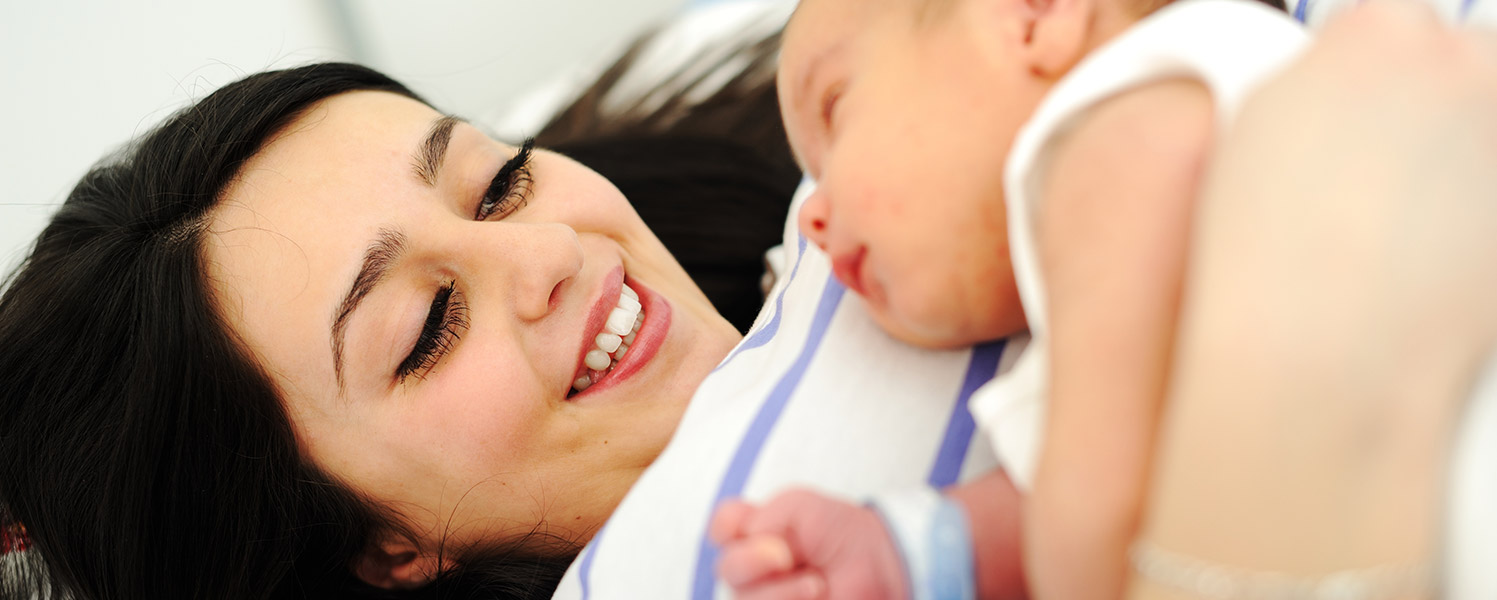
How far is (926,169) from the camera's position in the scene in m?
0.62

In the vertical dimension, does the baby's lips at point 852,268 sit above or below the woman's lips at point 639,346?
above

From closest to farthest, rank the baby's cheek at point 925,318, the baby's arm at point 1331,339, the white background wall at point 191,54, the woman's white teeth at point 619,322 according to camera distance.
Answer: the baby's arm at point 1331,339, the baby's cheek at point 925,318, the woman's white teeth at point 619,322, the white background wall at point 191,54

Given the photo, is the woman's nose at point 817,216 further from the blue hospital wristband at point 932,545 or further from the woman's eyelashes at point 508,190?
the woman's eyelashes at point 508,190

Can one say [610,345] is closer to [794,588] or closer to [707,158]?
[794,588]

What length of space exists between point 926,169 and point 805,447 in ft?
0.75

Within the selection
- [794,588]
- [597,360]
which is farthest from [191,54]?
[794,588]

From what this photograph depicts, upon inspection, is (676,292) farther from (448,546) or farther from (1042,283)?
(1042,283)

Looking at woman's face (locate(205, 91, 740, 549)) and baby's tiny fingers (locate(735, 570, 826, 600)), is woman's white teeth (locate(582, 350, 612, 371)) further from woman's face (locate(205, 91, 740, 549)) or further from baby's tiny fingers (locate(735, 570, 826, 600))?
baby's tiny fingers (locate(735, 570, 826, 600))

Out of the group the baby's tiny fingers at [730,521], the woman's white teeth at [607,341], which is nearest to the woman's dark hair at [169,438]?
the woman's white teeth at [607,341]

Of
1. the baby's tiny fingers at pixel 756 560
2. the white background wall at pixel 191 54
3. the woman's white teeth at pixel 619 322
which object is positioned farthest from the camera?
the white background wall at pixel 191 54

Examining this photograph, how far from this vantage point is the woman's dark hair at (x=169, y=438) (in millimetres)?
915

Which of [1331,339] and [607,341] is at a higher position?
[1331,339]

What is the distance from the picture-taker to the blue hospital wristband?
56 centimetres

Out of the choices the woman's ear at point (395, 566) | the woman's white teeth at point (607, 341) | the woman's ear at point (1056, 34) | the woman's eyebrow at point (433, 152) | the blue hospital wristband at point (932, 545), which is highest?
the woman's ear at point (1056, 34)
